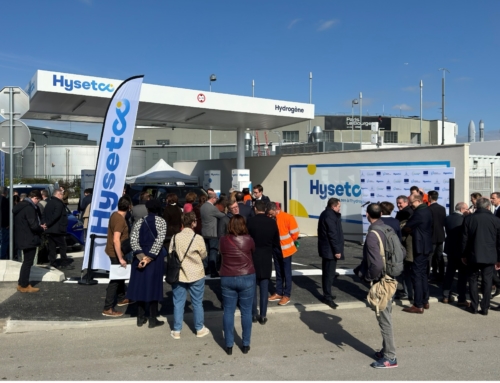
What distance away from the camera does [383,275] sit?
18.8ft

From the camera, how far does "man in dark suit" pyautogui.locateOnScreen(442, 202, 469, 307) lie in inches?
327

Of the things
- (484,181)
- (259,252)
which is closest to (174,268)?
(259,252)

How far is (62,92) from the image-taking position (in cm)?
1551

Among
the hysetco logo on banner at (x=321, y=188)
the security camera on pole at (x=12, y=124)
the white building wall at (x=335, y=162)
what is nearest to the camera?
the security camera on pole at (x=12, y=124)

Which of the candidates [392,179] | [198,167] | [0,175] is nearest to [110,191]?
[392,179]

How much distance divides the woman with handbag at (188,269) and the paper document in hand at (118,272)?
47.3 inches

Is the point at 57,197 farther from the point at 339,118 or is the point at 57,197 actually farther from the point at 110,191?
the point at 339,118

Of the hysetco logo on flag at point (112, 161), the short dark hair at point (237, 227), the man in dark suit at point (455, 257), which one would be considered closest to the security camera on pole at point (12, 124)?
the hysetco logo on flag at point (112, 161)

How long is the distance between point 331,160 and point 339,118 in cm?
5124

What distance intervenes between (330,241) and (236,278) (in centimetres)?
260

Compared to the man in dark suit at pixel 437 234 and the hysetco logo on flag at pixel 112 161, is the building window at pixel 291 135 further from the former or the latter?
the hysetco logo on flag at pixel 112 161

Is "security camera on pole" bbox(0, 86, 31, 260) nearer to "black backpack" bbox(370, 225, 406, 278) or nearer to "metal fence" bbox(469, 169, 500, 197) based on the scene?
"black backpack" bbox(370, 225, 406, 278)

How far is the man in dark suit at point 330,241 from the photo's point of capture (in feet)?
26.4

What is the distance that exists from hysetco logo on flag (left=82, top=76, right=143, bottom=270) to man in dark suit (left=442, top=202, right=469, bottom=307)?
572 centimetres
